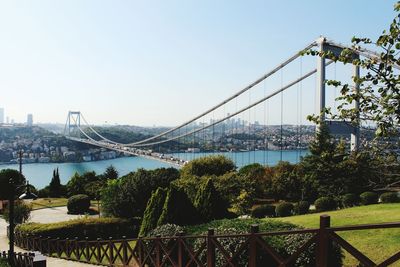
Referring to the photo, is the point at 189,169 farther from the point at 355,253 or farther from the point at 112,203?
the point at 355,253

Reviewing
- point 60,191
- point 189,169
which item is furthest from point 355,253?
point 60,191

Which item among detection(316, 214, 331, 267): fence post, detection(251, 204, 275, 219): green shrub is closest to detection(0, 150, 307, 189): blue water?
detection(251, 204, 275, 219): green shrub

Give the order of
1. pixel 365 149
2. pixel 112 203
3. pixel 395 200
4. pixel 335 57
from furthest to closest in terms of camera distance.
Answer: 1. pixel 112 203
2. pixel 395 200
3. pixel 365 149
4. pixel 335 57

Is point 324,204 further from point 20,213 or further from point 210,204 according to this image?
point 20,213

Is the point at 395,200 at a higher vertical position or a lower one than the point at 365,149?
lower

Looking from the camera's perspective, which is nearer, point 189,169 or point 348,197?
point 348,197

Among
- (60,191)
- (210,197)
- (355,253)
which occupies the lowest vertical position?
(60,191)

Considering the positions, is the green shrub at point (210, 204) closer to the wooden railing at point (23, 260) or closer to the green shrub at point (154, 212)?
the green shrub at point (154, 212)
